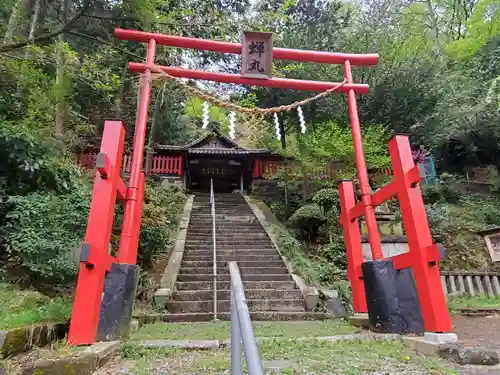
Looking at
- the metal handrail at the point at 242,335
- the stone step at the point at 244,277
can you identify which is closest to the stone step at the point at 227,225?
the stone step at the point at 244,277

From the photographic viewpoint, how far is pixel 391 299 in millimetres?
3842

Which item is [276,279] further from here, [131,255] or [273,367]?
[273,367]

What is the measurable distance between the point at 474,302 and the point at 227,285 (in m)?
5.37

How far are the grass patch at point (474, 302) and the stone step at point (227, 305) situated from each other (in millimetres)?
3397

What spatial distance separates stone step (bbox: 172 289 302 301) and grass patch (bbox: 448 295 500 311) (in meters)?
3.33

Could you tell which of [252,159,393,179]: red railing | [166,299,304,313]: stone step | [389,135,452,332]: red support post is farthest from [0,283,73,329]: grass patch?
[252,159,393,179]: red railing

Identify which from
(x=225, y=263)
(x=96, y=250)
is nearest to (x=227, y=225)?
(x=225, y=263)

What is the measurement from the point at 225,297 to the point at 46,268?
289 cm

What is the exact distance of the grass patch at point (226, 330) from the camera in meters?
3.84

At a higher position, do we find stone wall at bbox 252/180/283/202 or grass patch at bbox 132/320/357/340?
stone wall at bbox 252/180/283/202

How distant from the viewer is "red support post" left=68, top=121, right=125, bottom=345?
299 centimetres

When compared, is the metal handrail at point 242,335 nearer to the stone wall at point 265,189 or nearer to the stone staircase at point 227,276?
the stone staircase at point 227,276

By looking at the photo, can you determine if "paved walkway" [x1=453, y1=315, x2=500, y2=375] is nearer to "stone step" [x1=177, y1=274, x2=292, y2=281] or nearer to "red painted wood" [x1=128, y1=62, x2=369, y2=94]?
"stone step" [x1=177, y1=274, x2=292, y2=281]

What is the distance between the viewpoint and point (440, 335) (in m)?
3.14
